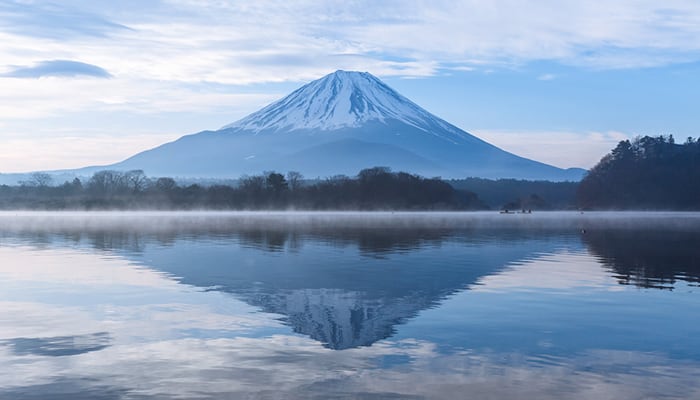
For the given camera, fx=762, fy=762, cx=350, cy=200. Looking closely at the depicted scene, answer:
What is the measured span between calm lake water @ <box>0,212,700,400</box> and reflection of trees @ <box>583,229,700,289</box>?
9.8 inches

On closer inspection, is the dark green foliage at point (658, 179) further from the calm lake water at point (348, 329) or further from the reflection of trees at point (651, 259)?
the calm lake water at point (348, 329)

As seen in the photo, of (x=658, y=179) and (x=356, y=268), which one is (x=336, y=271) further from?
(x=658, y=179)

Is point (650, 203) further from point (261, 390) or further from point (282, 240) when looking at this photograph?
point (261, 390)

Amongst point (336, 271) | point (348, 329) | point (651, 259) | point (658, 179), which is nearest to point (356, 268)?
point (336, 271)

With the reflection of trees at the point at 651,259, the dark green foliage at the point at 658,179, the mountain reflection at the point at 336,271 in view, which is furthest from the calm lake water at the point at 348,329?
the dark green foliage at the point at 658,179

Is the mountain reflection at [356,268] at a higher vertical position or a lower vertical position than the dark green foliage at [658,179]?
lower

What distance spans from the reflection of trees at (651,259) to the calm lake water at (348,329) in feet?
0.82

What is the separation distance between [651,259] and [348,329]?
26.7 m

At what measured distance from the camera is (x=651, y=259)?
4062cm

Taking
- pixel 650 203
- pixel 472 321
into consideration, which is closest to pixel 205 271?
pixel 472 321

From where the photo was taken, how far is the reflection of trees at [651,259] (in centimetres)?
3120

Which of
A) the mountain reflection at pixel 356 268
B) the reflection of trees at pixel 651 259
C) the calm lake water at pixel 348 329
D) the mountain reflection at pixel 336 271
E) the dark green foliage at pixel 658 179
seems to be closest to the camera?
the calm lake water at pixel 348 329

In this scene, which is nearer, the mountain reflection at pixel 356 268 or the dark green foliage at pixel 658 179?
the mountain reflection at pixel 356 268

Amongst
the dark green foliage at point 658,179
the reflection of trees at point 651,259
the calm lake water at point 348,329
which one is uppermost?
the dark green foliage at point 658,179
